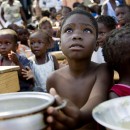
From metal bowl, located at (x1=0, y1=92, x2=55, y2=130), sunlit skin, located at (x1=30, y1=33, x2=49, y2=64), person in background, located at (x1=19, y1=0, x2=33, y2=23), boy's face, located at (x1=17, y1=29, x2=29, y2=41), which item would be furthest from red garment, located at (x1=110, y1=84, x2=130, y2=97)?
person in background, located at (x1=19, y1=0, x2=33, y2=23)

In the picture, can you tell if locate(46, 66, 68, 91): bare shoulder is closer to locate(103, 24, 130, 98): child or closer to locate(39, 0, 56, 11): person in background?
locate(103, 24, 130, 98): child

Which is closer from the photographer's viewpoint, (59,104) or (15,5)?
(59,104)

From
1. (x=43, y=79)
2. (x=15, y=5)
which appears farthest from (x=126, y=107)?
(x=15, y=5)

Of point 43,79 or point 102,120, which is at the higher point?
point 102,120

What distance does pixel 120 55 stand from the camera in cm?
105

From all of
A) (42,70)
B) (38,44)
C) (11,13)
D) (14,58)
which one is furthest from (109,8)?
(11,13)

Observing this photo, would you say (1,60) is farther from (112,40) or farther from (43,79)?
(112,40)

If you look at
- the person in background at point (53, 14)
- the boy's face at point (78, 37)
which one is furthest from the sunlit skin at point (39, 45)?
the person in background at point (53, 14)

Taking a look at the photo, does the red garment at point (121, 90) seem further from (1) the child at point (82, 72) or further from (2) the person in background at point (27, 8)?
(2) the person in background at point (27, 8)

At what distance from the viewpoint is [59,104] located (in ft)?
2.53

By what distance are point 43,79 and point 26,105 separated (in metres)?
1.52

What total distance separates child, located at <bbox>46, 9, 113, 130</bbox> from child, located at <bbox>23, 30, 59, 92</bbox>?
1.16 meters

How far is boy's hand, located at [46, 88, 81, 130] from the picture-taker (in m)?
0.73

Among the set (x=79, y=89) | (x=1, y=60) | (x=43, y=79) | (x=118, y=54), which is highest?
(x=118, y=54)
